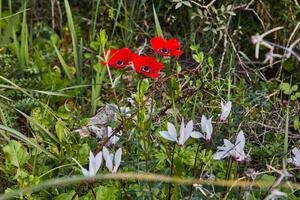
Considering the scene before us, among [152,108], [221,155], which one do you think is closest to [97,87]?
[152,108]

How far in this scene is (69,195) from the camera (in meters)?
1.94

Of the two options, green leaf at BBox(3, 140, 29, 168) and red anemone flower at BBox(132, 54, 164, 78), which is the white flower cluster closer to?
red anemone flower at BBox(132, 54, 164, 78)

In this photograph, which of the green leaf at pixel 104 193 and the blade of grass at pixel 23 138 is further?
the blade of grass at pixel 23 138

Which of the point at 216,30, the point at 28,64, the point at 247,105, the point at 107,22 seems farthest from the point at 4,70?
the point at 247,105

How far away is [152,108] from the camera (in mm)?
2014

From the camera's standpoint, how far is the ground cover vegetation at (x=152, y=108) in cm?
182

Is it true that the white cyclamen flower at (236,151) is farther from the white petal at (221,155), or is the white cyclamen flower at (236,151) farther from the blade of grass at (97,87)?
the blade of grass at (97,87)

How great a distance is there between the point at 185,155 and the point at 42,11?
5.91 ft

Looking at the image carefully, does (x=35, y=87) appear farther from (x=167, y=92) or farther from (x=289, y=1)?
(x=289, y=1)

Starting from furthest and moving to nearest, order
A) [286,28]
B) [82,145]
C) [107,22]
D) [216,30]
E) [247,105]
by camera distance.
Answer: [107,22] → [286,28] → [216,30] → [247,105] → [82,145]

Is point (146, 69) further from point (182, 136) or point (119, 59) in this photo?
point (182, 136)

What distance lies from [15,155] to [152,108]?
1.43 feet

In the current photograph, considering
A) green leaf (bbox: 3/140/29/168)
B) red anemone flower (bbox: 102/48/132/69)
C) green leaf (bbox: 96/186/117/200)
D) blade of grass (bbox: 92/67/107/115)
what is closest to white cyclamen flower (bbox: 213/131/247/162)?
green leaf (bbox: 96/186/117/200)

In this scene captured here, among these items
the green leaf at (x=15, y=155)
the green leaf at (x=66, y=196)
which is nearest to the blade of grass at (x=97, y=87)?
the green leaf at (x=15, y=155)
